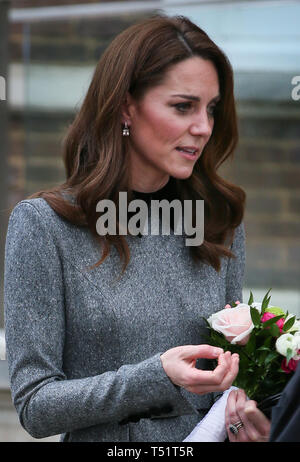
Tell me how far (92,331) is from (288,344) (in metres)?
0.48

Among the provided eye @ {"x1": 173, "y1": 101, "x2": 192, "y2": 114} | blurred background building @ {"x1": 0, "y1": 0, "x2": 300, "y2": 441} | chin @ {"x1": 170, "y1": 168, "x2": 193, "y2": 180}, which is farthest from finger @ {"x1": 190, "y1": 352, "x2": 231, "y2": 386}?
blurred background building @ {"x1": 0, "y1": 0, "x2": 300, "y2": 441}

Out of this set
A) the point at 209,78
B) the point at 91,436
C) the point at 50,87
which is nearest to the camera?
the point at 91,436

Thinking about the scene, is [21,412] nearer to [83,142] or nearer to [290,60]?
[83,142]

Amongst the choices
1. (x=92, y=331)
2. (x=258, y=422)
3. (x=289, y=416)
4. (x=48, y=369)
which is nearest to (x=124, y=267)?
(x=92, y=331)

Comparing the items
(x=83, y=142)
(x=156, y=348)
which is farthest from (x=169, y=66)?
(x=156, y=348)

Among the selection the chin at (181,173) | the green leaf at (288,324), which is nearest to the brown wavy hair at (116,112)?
the chin at (181,173)

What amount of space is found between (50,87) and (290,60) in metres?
1.23

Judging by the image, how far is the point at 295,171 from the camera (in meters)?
4.03

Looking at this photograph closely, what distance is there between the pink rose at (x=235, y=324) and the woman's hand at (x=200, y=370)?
0.43 feet

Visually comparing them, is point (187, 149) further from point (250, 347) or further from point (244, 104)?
point (244, 104)

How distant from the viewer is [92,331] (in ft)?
6.43

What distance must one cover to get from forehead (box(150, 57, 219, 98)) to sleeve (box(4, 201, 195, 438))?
0.47 metres

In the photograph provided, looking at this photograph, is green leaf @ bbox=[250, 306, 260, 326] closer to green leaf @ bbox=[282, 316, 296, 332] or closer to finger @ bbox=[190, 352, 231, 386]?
green leaf @ bbox=[282, 316, 296, 332]

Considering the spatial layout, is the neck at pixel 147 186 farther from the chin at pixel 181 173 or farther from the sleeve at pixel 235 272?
the sleeve at pixel 235 272
